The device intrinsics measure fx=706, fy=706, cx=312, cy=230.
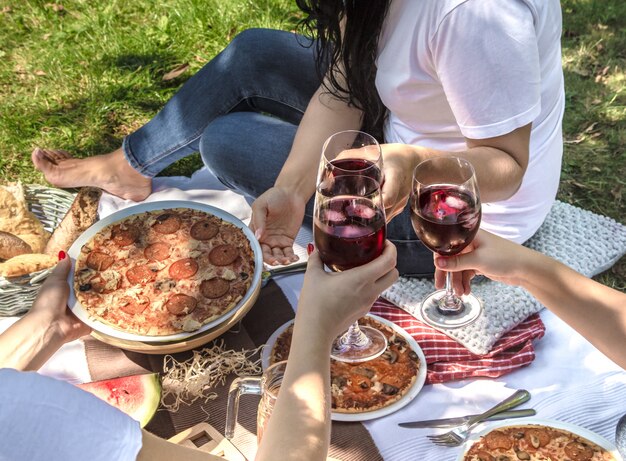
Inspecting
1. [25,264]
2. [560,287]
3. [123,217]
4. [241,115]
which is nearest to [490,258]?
[560,287]

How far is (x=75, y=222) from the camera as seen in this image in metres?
2.88

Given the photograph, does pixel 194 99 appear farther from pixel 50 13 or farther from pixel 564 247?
pixel 50 13

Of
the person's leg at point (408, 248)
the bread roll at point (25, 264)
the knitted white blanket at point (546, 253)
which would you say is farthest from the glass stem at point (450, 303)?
the bread roll at point (25, 264)

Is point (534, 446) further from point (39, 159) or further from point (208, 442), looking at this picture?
point (39, 159)

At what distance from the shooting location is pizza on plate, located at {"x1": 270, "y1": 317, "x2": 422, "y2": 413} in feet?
7.32

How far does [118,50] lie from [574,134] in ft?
10.1

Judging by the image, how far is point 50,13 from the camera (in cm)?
521

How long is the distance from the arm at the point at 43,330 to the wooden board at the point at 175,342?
0.11 meters

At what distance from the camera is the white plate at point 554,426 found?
6.02ft

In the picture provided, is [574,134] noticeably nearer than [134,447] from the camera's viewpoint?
No

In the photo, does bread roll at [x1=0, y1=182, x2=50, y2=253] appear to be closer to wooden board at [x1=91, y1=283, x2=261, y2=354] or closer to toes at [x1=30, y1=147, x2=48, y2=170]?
wooden board at [x1=91, y1=283, x2=261, y2=354]

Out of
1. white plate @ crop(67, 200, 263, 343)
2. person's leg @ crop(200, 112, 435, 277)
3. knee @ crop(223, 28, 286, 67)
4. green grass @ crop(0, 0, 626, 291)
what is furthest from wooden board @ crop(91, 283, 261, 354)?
green grass @ crop(0, 0, 626, 291)

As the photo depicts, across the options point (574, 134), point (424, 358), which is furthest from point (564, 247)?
point (574, 134)

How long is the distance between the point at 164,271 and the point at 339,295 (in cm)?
102
